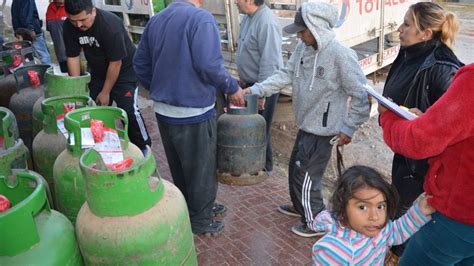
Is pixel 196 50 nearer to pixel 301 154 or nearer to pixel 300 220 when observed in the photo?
pixel 301 154

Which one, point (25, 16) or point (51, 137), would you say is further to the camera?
point (25, 16)

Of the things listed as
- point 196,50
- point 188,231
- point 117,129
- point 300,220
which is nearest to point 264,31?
point 196,50

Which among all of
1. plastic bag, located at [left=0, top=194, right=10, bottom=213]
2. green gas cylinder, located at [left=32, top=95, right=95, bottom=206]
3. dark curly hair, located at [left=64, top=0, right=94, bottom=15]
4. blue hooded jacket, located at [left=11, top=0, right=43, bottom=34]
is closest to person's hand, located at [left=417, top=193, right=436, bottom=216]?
plastic bag, located at [left=0, top=194, right=10, bottom=213]

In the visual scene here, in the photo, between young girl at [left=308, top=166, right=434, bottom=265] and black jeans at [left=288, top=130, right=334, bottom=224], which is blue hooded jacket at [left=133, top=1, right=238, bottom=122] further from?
young girl at [left=308, top=166, right=434, bottom=265]

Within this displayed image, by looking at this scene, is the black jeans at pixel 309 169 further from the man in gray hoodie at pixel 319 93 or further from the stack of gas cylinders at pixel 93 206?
the stack of gas cylinders at pixel 93 206

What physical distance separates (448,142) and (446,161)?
8.8 inches

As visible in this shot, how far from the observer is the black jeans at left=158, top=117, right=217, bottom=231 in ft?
10.9

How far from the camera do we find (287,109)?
6543 millimetres

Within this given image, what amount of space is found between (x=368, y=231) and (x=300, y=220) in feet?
6.54

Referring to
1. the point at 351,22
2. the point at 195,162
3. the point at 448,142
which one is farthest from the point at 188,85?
the point at 351,22

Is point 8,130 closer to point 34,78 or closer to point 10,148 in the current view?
point 10,148

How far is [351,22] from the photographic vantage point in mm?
5727

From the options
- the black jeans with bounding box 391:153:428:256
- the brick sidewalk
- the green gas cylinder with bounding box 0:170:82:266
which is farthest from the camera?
the brick sidewalk

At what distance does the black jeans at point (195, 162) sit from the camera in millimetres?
3332
